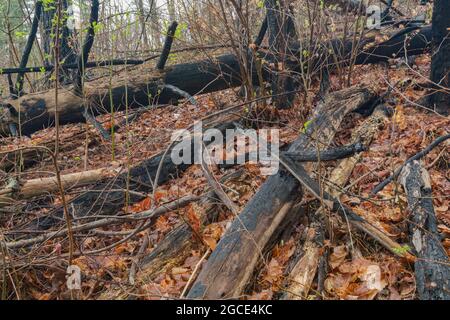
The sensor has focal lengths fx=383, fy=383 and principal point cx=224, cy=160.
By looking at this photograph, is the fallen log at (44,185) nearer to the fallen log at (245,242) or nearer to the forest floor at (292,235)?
the forest floor at (292,235)

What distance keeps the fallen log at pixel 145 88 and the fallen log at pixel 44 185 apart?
58.1 inches

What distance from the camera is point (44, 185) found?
13.0 feet

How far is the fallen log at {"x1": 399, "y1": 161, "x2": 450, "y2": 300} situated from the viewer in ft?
7.45

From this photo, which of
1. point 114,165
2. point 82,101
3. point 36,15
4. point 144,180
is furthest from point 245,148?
point 36,15

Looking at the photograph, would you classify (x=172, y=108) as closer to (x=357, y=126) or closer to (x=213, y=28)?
(x=213, y=28)

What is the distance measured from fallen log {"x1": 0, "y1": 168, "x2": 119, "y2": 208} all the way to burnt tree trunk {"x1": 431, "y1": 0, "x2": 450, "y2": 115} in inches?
159

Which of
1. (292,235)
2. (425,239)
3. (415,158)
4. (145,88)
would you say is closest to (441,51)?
(415,158)

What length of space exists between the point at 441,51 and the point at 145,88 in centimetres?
402

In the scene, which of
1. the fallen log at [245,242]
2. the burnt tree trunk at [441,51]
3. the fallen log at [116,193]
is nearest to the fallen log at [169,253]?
the fallen log at [245,242]

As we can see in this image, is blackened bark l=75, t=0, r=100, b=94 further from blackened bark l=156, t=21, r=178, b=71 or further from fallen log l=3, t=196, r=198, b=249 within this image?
fallen log l=3, t=196, r=198, b=249

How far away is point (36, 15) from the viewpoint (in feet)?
20.4

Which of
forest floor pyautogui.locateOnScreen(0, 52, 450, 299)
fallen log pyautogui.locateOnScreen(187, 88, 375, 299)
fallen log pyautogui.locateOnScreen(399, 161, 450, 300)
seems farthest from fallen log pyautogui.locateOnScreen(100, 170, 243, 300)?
fallen log pyautogui.locateOnScreen(399, 161, 450, 300)

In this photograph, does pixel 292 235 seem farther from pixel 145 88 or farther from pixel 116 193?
pixel 145 88
